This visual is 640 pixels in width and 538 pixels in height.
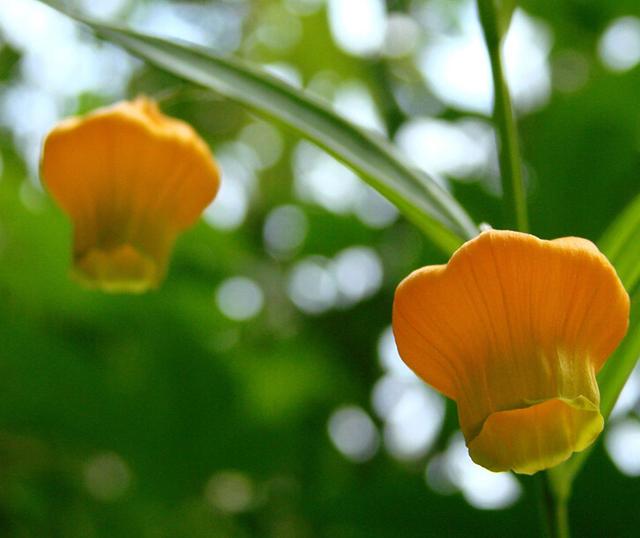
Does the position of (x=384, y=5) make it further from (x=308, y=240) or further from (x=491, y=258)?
(x=491, y=258)

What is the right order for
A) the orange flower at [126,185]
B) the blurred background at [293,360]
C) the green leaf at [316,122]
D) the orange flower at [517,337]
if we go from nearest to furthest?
the orange flower at [517,337] → the green leaf at [316,122] → the orange flower at [126,185] → the blurred background at [293,360]

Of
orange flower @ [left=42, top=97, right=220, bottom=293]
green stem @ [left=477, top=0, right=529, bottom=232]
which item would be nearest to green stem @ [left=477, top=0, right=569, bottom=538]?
green stem @ [left=477, top=0, right=529, bottom=232]

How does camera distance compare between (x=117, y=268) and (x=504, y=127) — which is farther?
(x=117, y=268)

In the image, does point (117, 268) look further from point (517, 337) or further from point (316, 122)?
point (517, 337)

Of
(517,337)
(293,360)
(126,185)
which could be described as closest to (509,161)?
(517,337)

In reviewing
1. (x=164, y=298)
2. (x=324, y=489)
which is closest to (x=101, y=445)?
(x=164, y=298)

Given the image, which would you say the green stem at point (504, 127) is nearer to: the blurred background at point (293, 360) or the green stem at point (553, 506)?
the green stem at point (553, 506)

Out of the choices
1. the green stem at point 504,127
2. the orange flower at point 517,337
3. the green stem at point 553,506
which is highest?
the green stem at point 504,127

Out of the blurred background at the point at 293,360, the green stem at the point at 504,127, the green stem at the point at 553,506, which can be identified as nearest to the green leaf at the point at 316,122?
the green stem at the point at 504,127
